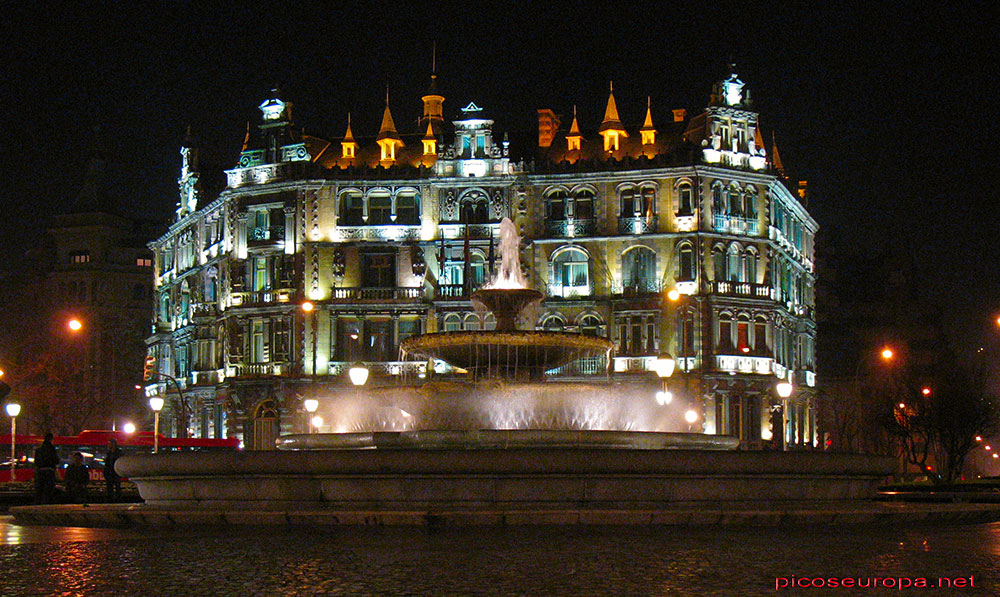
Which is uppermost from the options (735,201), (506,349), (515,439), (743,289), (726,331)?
(735,201)

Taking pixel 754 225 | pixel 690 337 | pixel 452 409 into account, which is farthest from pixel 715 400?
pixel 452 409

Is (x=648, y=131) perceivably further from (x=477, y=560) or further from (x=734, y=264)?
(x=477, y=560)

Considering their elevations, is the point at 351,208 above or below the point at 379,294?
above

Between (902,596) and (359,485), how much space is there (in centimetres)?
865

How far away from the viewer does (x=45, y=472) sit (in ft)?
87.3

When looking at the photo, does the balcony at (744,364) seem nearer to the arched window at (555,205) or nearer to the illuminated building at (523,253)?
the illuminated building at (523,253)

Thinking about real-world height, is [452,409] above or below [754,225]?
below

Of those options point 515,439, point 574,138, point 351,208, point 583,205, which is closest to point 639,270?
point 583,205

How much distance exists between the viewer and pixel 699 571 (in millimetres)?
14359

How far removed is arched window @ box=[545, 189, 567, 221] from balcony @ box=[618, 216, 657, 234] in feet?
9.71

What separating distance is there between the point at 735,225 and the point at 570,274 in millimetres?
7907

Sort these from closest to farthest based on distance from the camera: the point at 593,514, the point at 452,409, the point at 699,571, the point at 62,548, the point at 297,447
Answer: the point at 699,571, the point at 62,548, the point at 593,514, the point at 297,447, the point at 452,409

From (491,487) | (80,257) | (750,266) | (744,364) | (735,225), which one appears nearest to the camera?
(491,487)

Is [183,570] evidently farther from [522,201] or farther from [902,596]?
[522,201]
